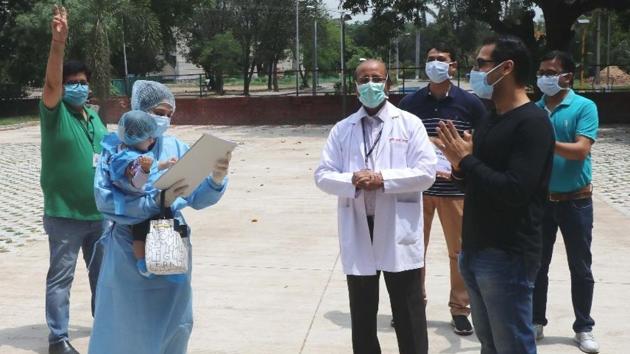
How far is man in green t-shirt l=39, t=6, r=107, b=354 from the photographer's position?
4.78 metres

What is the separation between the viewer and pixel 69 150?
15.8 ft

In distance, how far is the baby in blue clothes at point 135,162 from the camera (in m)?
3.32

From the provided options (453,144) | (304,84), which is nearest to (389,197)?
(453,144)

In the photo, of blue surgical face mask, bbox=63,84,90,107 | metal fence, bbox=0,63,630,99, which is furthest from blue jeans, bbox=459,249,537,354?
metal fence, bbox=0,63,630,99

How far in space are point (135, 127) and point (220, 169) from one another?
16.2 inches

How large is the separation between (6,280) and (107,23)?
24181 millimetres

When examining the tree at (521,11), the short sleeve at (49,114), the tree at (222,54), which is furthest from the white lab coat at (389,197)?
the tree at (222,54)

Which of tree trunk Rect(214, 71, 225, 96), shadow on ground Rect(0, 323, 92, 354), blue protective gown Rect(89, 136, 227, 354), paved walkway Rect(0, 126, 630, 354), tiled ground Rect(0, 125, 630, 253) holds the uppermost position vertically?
blue protective gown Rect(89, 136, 227, 354)

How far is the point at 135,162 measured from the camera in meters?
3.32

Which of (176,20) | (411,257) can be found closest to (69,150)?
(411,257)

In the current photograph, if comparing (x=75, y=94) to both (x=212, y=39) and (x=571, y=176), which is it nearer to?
(x=571, y=176)

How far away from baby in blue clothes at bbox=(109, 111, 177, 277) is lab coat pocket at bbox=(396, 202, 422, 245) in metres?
1.24

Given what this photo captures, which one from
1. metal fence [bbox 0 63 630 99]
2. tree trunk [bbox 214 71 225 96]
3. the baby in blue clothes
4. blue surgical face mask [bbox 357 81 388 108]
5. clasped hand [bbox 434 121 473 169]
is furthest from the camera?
tree trunk [bbox 214 71 225 96]

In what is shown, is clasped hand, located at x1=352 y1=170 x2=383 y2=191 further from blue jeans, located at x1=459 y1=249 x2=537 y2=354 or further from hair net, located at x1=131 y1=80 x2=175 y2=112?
hair net, located at x1=131 y1=80 x2=175 y2=112
